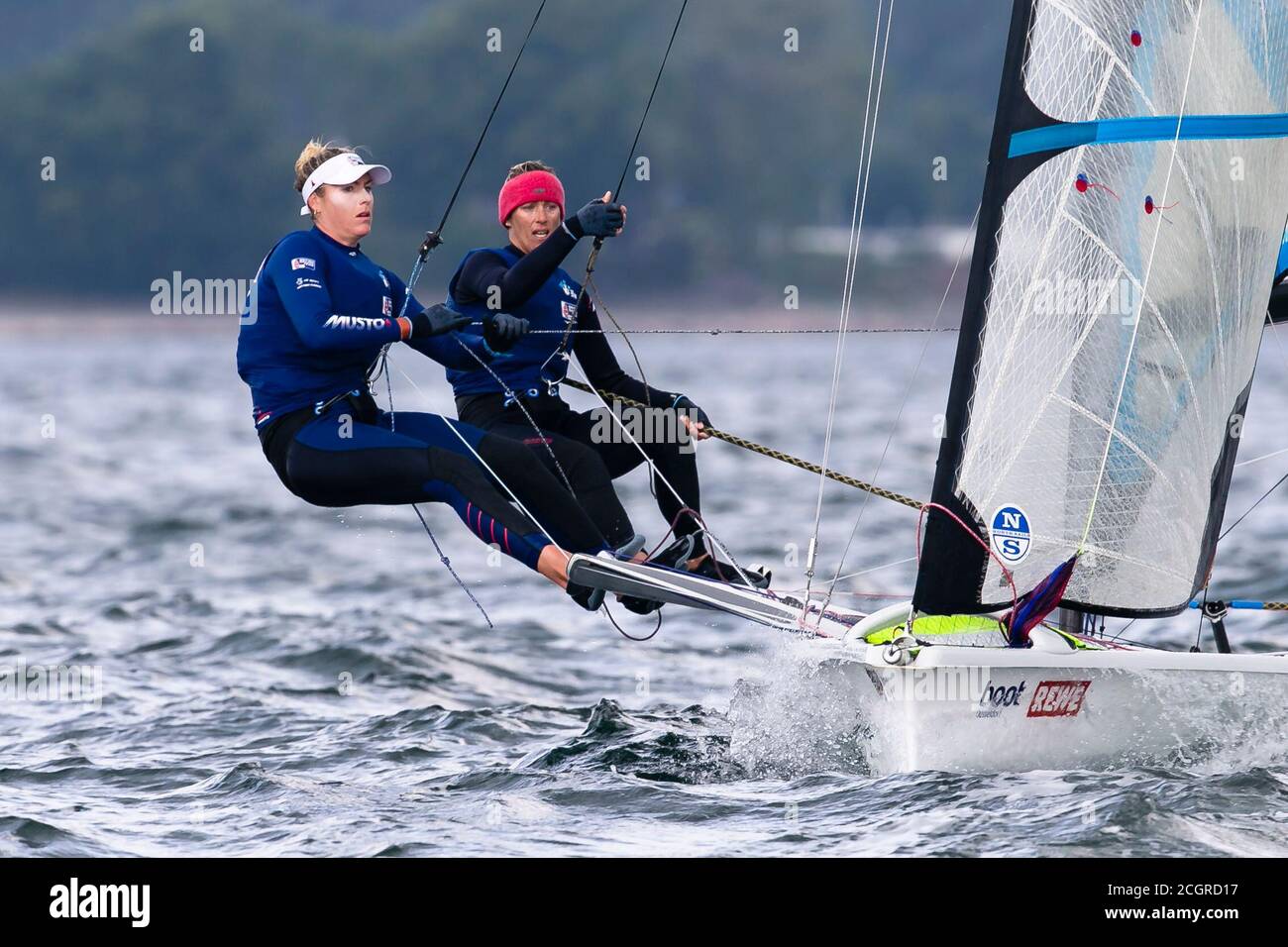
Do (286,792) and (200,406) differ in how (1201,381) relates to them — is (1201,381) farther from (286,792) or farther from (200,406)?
(200,406)

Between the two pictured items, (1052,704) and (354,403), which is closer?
(1052,704)

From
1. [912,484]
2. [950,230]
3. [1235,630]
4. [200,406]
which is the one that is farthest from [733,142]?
[1235,630]

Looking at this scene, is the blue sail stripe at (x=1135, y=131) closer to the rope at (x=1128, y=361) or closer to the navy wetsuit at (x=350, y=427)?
the rope at (x=1128, y=361)

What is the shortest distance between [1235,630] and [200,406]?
2816 centimetres

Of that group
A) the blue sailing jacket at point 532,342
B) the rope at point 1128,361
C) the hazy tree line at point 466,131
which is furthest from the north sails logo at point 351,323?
the hazy tree line at point 466,131

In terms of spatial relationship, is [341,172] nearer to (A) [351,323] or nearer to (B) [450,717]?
(A) [351,323]

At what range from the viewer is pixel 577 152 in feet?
218

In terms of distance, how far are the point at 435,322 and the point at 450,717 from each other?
2161 millimetres

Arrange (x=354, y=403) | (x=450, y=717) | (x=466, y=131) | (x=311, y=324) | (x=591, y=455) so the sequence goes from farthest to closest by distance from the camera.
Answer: (x=466, y=131) < (x=450, y=717) < (x=591, y=455) < (x=354, y=403) < (x=311, y=324)

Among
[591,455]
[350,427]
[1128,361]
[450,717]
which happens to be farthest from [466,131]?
[1128,361]

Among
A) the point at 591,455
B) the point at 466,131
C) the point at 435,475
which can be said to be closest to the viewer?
the point at 435,475

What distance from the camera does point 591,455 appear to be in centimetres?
541

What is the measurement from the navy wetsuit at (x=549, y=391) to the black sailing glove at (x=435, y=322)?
184 millimetres

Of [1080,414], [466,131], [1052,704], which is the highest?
[466,131]
